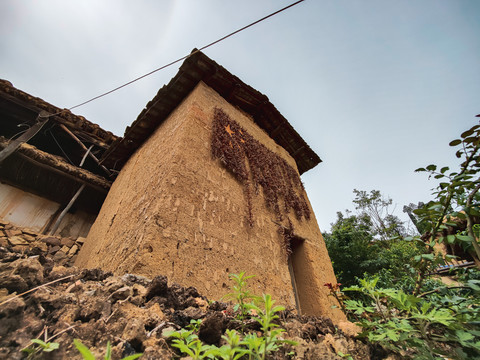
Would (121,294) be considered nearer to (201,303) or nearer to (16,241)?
(201,303)

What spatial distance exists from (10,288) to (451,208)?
8.49 ft

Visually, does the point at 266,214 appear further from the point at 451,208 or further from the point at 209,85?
the point at 209,85

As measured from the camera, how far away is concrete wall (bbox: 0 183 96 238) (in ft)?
16.9

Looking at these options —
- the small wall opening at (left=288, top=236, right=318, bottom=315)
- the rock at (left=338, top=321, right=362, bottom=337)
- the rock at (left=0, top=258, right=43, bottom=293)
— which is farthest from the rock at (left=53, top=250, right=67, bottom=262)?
the rock at (left=338, top=321, right=362, bottom=337)

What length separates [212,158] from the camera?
137 inches

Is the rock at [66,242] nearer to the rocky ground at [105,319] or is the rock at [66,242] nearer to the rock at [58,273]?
the rocky ground at [105,319]

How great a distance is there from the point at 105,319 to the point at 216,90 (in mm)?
4863

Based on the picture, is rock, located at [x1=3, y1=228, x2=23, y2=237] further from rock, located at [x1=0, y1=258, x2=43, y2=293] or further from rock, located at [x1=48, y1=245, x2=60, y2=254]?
rock, located at [x1=0, y1=258, x2=43, y2=293]

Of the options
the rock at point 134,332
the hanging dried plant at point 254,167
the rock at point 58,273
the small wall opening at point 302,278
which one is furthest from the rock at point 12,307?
the small wall opening at point 302,278

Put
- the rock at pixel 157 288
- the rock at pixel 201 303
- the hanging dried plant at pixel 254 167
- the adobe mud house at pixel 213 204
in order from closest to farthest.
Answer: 1. the rock at pixel 157 288
2. the rock at pixel 201 303
3. the adobe mud house at pixel 213 204
4. the hanging dried plant at pixel 254 167

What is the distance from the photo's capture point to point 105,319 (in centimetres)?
105

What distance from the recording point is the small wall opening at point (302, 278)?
11.6 ft

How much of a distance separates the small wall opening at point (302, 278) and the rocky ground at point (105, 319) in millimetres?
2274

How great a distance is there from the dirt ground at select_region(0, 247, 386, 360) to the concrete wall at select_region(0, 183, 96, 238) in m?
5.32
